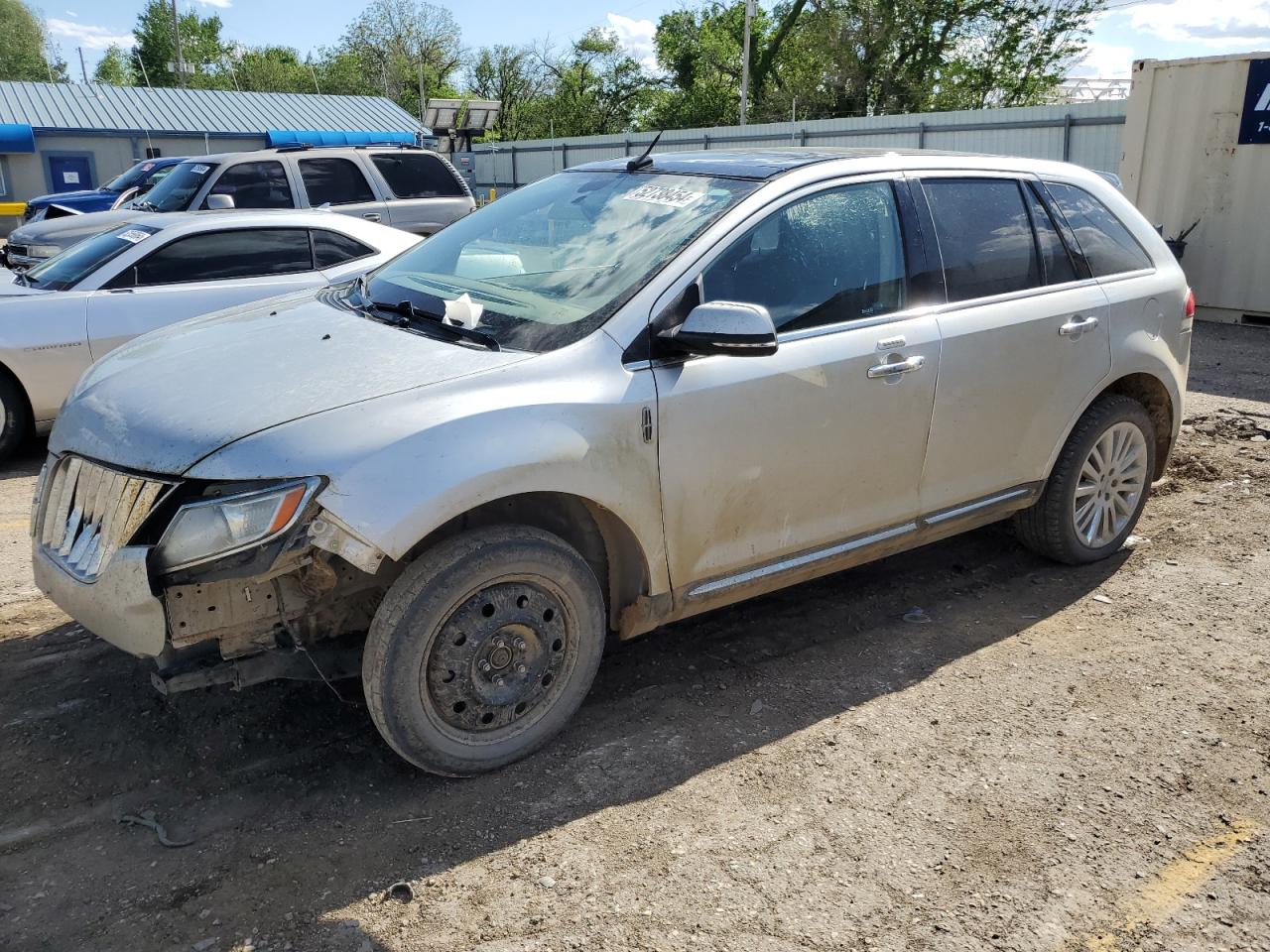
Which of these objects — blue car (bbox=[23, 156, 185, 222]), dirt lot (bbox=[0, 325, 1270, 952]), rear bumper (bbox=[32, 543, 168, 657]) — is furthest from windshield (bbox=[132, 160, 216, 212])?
rear bumper (bbox=[32, 543, 168, 657])

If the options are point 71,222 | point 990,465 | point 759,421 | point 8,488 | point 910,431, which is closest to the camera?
point 759,421

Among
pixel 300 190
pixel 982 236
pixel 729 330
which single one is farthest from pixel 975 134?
pixel 729 330

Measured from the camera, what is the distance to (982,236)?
4246 millimetres

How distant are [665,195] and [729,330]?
888 mm

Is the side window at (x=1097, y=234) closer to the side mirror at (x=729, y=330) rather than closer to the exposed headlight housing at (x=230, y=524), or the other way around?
the side mirror at (x=729, y=330)

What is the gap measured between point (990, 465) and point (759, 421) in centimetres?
135

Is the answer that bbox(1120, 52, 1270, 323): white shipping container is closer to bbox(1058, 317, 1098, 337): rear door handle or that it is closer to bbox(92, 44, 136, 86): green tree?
bbox(1058, 317, 1098, 337): rear door handle

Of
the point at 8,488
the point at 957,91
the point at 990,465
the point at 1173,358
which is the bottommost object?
the point at 8,488

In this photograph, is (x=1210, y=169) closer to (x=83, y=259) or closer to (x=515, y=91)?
(x=83, y=259)

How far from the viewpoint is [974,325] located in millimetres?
4090

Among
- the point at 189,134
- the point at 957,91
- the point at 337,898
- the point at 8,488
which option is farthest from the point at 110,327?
the point at 957,91

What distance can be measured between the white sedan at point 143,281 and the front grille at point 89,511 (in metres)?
3.40

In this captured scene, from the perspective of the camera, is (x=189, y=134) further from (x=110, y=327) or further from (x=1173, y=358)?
(x=1173, y=358)

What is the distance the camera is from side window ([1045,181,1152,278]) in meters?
4.62
